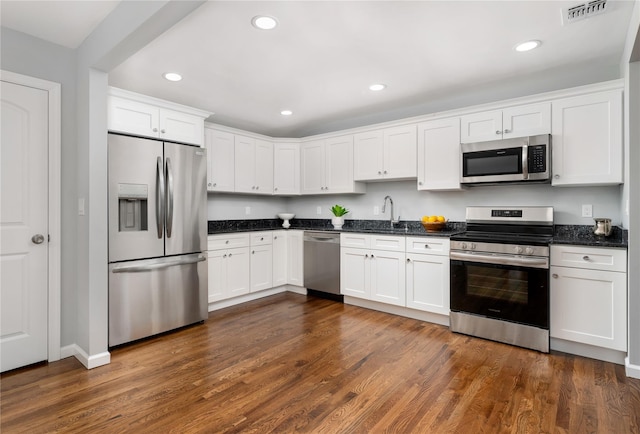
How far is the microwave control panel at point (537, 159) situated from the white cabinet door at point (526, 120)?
0.52 ft

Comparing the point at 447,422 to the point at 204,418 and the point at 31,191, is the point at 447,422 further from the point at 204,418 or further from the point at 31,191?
the point at 31,191

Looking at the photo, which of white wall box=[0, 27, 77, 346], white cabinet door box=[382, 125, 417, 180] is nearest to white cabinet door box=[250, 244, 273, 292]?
white cabinet door box=[382, 125, 417, 180]

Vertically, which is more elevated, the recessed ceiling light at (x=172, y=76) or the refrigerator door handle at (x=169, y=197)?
the recessed ceiling light at (x=172, y=76)

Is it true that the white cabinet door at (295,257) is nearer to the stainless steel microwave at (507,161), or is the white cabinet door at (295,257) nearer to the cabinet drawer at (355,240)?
the cabinet drawer at (355,240)

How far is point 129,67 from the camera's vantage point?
2957mm

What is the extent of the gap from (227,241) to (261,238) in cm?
55

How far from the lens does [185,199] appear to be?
3365 millimetres

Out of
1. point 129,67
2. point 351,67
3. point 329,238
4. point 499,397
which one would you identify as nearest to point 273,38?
point 351,67

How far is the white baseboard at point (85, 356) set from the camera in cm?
255

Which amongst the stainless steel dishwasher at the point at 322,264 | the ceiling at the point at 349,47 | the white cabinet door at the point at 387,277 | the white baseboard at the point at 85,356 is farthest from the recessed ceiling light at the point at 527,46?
the white baseboard at the point at 85,356

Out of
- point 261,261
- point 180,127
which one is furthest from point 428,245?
point 180,127

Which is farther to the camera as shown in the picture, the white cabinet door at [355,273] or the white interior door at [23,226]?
the white cabinet door at [355,273]

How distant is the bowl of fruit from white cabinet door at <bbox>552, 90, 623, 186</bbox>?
112 centimetres

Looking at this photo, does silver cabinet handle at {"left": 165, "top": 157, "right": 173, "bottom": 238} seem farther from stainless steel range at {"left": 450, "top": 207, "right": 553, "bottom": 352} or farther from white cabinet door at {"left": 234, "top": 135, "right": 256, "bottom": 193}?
stainless steel range at {"left": 450, "top": 207, "right": 553, "bottom": 352}
